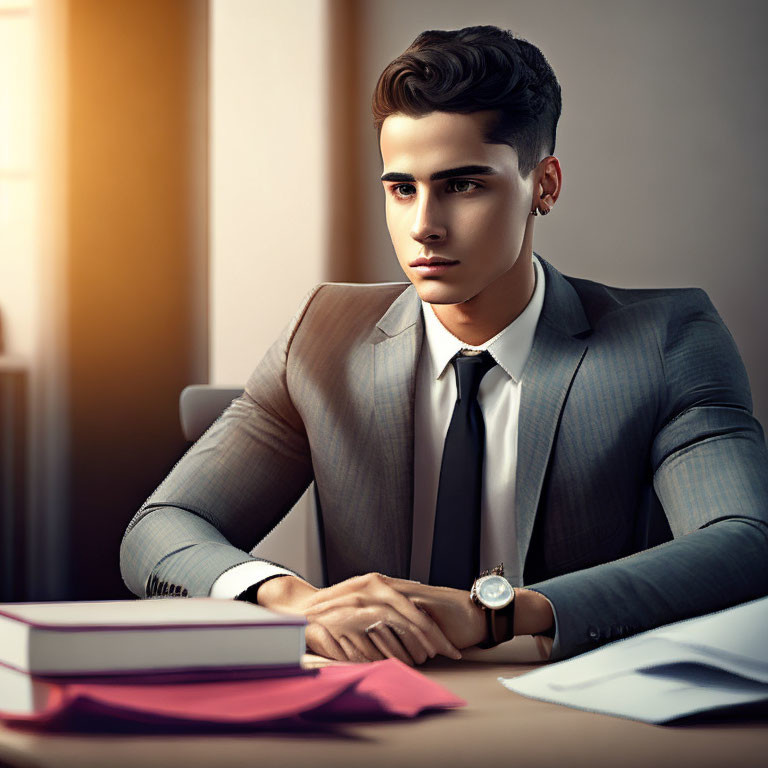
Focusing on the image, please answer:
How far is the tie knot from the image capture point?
1.52 meters

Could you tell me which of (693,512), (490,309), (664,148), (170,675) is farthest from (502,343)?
(664,148)

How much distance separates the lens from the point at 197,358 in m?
3.20

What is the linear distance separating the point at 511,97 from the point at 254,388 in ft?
2.11

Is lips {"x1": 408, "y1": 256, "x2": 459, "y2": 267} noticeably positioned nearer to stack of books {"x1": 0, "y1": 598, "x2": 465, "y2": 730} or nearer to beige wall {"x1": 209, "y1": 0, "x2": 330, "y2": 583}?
stack of books {"x1": 0, "y1": 598, "x2": 465, "y2": 730}

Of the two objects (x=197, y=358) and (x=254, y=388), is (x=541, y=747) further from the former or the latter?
(x=197, y=358)

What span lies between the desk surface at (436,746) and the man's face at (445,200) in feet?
2.57

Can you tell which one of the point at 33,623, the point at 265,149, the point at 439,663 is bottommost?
the point at 439,663

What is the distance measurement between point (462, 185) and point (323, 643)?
27.9 inches

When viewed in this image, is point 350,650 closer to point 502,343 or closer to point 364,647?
point 364,647

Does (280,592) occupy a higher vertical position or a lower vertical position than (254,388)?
lower

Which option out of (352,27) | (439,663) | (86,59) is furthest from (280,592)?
(86,59)

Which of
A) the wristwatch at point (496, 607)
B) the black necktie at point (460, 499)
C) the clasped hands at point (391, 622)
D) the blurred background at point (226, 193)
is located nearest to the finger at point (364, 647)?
the clasped hands at point (391, 622)

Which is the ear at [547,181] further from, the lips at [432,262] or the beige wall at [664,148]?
the beige wall at [664,148]

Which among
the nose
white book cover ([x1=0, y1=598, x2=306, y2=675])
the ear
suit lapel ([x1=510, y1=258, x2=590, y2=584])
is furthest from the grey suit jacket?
white book cover ([x1=0, y1=598, x2=306, y2=675])
